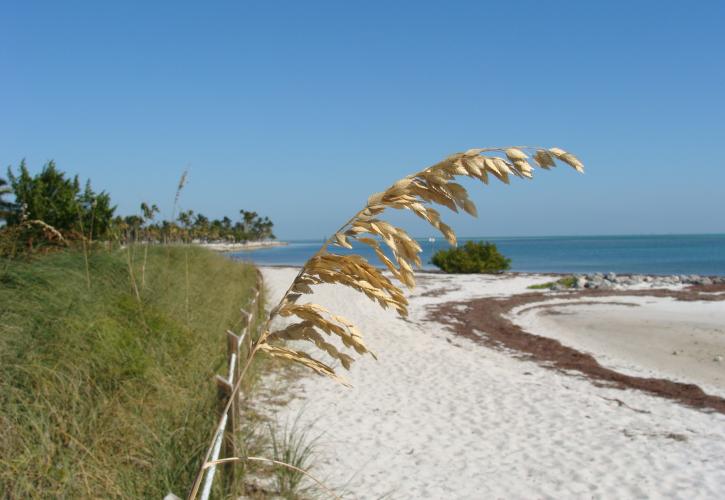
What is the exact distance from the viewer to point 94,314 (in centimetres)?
498

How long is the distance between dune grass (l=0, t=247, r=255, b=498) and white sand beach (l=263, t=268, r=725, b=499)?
137 cm

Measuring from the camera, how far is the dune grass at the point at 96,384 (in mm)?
3107

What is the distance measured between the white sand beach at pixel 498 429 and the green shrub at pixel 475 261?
22.2m

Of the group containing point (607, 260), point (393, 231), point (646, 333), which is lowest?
point (646, 333)

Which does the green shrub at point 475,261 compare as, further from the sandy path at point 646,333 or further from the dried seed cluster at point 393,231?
the dried seed cluster at point 393,231

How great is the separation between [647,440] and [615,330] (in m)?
10.5

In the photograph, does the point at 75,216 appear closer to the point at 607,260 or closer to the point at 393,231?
the point at 393,231

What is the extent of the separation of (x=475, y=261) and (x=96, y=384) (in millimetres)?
32594

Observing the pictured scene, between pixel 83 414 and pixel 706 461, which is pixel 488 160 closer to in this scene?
pixel 83 414

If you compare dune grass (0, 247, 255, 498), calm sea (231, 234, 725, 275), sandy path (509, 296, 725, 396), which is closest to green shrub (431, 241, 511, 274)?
calm sea (231, 234, 725, 275)

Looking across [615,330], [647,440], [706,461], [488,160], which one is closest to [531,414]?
[647,440]

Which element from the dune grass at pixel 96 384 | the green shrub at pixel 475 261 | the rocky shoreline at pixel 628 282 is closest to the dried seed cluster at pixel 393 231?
the dune grass at pixel 96 384

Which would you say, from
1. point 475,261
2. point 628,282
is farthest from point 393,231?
point 475,261

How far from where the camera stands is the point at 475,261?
117ft
